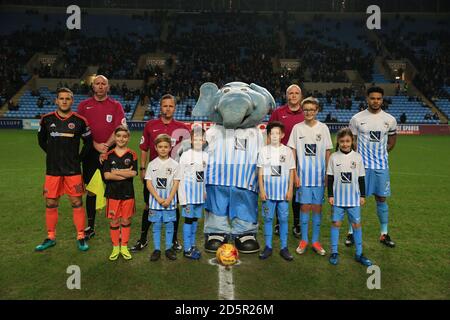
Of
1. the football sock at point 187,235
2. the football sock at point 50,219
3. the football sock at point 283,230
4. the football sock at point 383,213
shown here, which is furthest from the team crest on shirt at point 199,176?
the football sock at point 383,213

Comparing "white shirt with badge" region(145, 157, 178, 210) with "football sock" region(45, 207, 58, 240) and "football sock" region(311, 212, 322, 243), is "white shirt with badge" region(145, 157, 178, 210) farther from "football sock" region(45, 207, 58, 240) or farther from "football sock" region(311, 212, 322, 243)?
"football sock" region(311, 212, 322, 243)

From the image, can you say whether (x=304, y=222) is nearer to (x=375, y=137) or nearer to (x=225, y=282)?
(x=225, y=282)

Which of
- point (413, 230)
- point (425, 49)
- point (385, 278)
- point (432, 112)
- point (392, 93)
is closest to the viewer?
point (385, 278)

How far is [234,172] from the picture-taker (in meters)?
4.81

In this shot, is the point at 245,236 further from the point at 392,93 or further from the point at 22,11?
the point at 22,11

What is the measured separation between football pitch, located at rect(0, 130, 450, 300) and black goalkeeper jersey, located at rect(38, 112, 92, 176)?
101 cm

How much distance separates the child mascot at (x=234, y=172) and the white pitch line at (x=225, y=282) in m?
0.51

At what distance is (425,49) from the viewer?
109ft

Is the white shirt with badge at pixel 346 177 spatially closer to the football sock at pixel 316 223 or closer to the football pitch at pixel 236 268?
the football sock at pixel 316 223

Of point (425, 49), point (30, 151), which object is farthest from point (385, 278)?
point (425, 49)

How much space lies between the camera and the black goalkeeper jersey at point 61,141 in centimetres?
476

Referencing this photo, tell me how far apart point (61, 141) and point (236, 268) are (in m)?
2.57

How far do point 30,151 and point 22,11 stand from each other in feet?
88.9

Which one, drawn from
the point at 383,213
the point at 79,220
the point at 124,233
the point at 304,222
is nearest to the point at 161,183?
the point at 124,233
